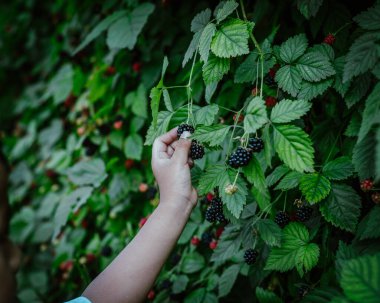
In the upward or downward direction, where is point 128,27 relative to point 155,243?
upward

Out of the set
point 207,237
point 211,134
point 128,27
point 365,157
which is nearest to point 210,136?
point 211,134

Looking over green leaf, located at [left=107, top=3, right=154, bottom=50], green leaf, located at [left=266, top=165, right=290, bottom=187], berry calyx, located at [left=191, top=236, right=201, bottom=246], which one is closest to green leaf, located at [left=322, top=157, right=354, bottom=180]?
green leaf, located at [left=266, top=165, right=290, bottom=187]

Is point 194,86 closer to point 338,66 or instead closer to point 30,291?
point 338,66

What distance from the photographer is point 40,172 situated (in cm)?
283

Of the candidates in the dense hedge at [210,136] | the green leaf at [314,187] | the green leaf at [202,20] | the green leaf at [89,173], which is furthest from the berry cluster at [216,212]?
the green leaf at [89,173]

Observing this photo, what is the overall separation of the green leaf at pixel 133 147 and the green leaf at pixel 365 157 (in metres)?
1.18

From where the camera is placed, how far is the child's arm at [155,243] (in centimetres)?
101

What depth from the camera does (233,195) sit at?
98 cm

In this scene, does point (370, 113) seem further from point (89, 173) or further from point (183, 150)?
point (89, 173)

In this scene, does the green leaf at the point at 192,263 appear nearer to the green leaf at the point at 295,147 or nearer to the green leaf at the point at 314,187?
the green leaf at the point at 314,187

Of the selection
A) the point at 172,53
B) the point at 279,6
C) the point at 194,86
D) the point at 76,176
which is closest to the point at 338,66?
the point at 279,6

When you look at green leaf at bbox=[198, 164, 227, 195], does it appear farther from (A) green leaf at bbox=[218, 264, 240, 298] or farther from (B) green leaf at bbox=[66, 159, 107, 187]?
(B) green leaf at bbox=[66, 159, 107, 187]

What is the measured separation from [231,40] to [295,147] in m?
0.39

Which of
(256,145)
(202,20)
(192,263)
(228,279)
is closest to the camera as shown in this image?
(256,145)
